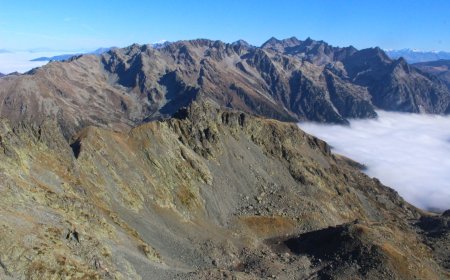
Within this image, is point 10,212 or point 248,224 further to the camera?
point 248,224

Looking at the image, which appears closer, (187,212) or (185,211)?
(185,211)

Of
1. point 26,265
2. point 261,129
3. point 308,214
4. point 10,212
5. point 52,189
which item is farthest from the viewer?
point 261,129

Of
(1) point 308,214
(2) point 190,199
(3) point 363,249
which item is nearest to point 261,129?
(1) point 308,214

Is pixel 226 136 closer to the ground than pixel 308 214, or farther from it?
farther from it

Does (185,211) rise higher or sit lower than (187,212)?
higher

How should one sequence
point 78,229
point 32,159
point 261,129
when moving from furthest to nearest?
1. point 261,129
2. point 32,159
3. point 78,229

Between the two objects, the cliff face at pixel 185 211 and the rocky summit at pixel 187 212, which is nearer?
the cliff face at pixel 185 211

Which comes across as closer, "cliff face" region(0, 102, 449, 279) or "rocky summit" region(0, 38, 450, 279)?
"cliff face" region(0, 102, 449, 279)

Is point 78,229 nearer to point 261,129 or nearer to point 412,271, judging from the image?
point 412,271
